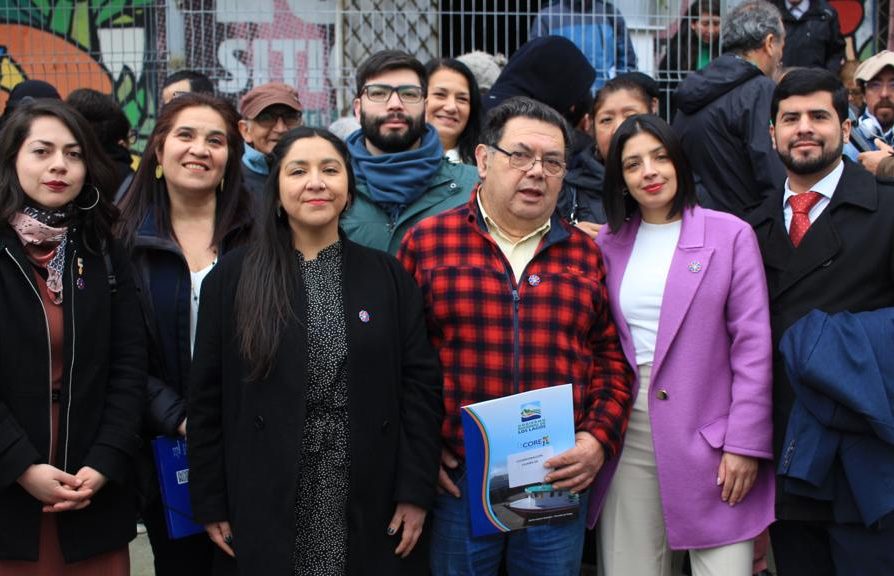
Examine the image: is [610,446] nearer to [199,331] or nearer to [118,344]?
[199,331]

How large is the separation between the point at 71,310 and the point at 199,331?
476 millimetres

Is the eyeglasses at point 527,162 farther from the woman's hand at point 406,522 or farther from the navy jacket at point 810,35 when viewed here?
the navy jacket at point 810,35

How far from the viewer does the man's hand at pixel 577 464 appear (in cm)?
337

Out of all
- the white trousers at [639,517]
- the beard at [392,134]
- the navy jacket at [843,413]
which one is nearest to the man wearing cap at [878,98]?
the navy jacket at [843,413]

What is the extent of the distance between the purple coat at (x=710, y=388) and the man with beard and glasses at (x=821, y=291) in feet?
0.35

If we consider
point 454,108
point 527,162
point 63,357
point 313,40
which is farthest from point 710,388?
point 313,40

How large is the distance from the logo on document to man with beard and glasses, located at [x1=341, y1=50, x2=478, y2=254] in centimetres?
115

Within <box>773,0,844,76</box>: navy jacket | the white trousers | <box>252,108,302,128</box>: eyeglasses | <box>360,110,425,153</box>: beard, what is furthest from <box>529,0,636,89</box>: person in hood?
the white trousers

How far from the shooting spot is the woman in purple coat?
3451mm

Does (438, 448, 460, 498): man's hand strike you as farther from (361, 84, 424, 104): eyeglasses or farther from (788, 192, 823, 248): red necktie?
(361, 84, 424, 104): eyeglasses

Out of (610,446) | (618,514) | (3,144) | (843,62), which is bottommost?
(618,514)

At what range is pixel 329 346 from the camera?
3254 mm

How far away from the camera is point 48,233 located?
11.0 feet

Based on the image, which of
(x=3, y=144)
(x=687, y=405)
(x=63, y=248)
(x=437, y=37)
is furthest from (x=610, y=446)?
(x=437, y=37)
